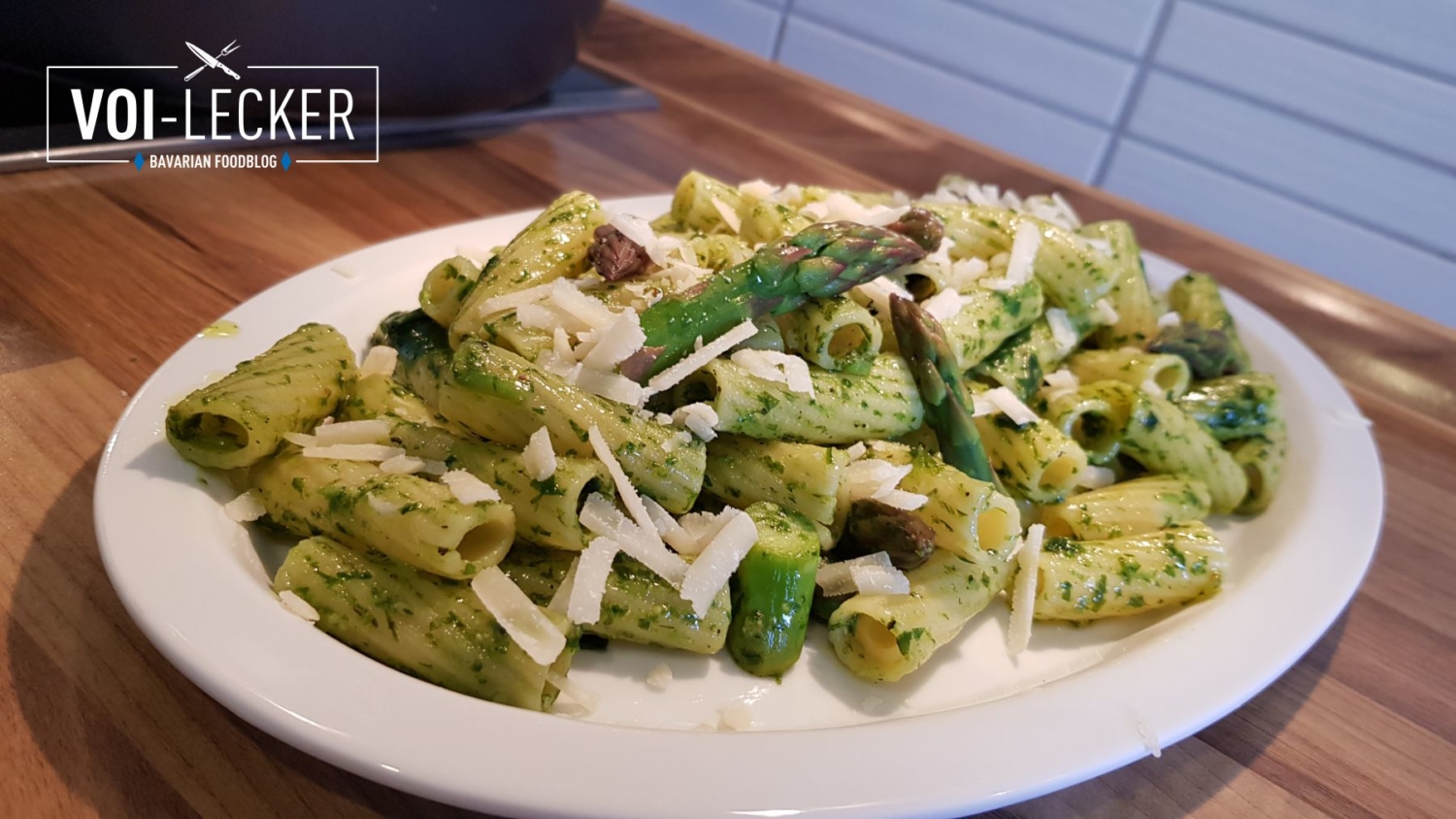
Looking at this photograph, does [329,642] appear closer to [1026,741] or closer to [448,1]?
[1026,741]

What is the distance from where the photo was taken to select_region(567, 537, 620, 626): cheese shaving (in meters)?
1.27

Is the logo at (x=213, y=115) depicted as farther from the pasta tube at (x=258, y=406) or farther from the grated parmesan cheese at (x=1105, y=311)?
the grated parmesan cheese at (x=1105, y=311)

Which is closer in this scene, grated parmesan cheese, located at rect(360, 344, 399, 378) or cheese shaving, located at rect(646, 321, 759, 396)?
cheese shaving, located at rect(646, 321, 759, 396)

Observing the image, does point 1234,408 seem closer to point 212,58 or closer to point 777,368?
point 777,368

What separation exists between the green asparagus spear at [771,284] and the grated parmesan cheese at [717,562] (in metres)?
0.27

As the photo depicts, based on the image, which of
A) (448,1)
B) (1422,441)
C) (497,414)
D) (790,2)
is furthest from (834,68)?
(497,414)

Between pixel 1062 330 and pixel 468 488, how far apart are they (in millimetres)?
1278

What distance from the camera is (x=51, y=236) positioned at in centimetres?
206

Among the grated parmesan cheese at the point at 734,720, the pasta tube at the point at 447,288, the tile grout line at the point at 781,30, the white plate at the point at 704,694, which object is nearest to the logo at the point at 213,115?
the white plate at the point at 704,694

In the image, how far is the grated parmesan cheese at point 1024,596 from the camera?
4.96ft

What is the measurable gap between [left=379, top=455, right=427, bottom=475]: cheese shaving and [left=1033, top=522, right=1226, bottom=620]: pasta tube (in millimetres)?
959

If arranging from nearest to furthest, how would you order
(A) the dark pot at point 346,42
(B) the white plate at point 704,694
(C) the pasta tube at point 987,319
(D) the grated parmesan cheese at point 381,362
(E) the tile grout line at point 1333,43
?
(B) the white plate at point 704,694, (D) the grated parmesan cheese at point 381,362, (C) the pasta tube at point 987,319, (A) the dark pot at point 346,42, (E) the tile grout line at point 1333,43

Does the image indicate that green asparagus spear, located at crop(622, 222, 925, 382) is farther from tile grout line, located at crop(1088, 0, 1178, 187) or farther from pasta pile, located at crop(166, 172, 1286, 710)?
tile grout line, located at crop(1088, 0, 1178, 187)

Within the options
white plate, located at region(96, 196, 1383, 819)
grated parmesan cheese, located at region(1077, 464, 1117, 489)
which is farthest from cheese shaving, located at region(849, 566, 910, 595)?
grated parmesan cheese, located at region(1077, 464, 1117, 489)
